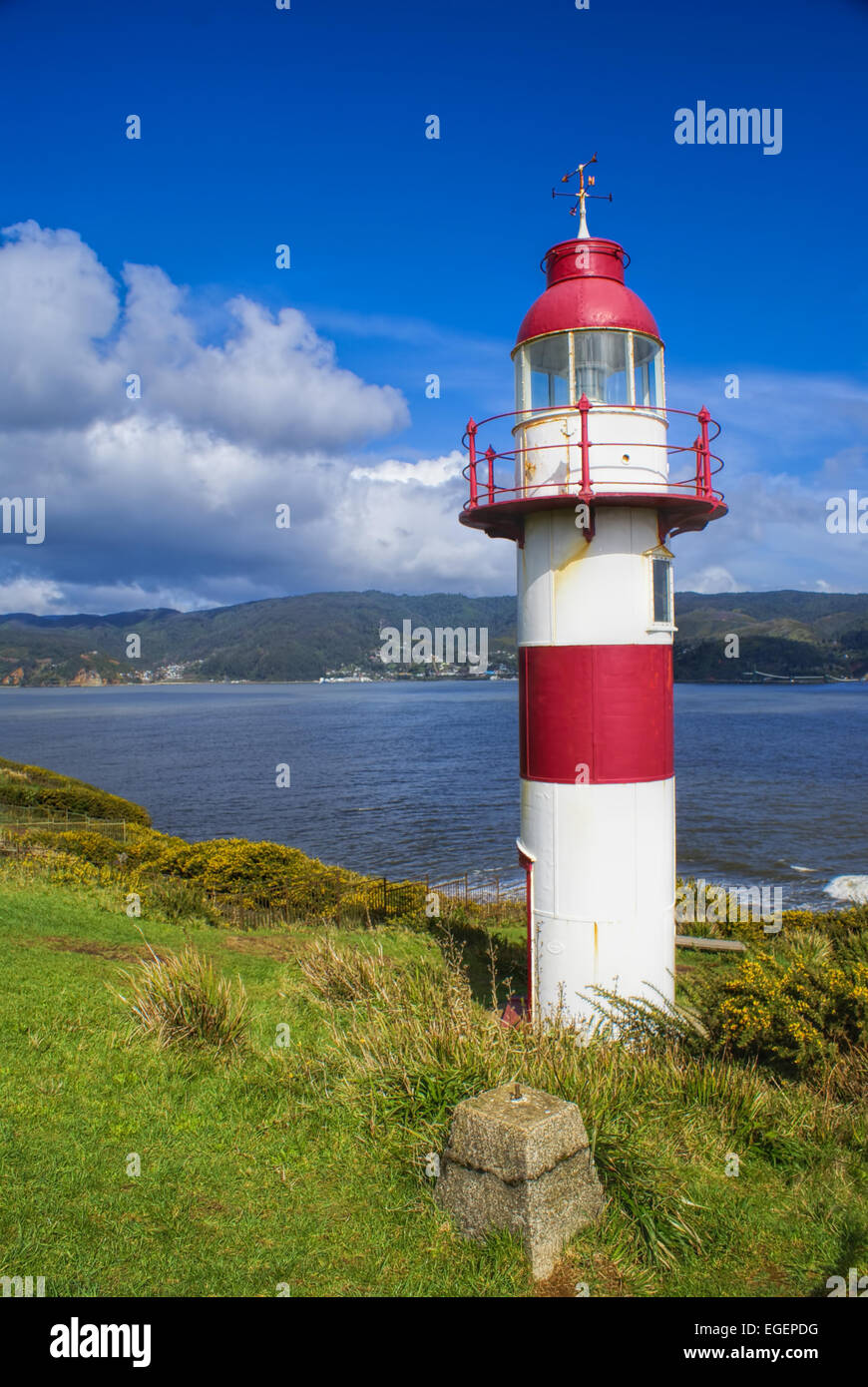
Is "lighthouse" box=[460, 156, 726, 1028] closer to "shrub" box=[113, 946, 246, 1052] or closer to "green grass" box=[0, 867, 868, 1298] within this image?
"green grass" box=[0, 867, 868, 1298]

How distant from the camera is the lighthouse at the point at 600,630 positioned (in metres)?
9.52

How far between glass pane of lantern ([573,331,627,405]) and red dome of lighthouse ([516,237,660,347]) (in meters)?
0.24

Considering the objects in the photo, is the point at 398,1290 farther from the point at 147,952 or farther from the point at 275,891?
the point at 275,891

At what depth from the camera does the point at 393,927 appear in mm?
17188

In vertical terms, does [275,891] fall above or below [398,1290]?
below

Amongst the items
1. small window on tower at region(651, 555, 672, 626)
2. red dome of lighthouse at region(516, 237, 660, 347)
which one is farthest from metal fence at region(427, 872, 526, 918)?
red dome of lighthouse at region(516, 237, 660, 347)

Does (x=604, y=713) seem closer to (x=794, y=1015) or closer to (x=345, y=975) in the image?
(x=794, y=1015)

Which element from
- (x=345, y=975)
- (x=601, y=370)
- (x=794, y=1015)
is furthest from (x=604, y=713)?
(x=345, y=975)

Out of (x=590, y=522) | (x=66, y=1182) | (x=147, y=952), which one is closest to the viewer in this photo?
(x=66, y=1182)

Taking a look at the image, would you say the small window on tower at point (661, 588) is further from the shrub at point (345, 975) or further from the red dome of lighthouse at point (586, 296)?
the shrub at point (345, 975)

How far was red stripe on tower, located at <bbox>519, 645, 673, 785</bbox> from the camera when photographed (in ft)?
31.6

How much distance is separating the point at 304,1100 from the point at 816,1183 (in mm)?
3734

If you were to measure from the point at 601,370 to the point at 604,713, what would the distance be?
3.73 m
